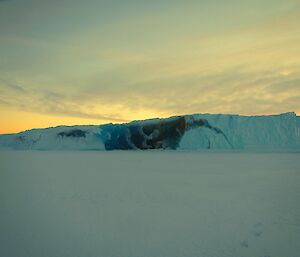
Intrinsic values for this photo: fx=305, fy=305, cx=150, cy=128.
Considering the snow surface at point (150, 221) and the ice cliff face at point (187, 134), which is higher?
the ice cliff face at point (187, 134)

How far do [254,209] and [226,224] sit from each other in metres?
1.00

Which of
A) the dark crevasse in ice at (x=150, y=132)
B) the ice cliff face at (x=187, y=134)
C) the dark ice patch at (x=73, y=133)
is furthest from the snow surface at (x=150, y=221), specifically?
the dark ice patch at (x=73, y=133)

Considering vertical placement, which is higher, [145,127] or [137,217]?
[145,127]

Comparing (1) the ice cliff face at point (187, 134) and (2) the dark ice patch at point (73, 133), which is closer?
(1) the ice cliff face at point (187, 134)

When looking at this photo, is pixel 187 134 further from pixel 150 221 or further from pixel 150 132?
pixel 150 221

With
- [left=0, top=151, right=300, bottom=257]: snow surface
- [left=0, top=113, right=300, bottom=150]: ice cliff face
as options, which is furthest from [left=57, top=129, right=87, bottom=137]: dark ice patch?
[left=0, top=151, right=300, bottom=257]: snow surface

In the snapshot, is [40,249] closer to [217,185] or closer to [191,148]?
[217,185]

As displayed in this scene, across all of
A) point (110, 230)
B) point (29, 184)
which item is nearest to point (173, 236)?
point (110, 230)

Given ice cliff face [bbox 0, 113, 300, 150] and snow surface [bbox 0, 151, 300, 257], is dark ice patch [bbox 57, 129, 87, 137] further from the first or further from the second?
snow surface [bbox 0, 151, 300, 257]

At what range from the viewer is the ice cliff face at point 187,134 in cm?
2300

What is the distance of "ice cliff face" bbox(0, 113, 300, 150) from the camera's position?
23.0m

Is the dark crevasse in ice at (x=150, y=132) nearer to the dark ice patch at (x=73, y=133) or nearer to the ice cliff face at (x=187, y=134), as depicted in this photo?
the ice cliff face at (x=187, y=134)

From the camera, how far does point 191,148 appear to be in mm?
25203

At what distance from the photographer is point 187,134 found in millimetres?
24984
